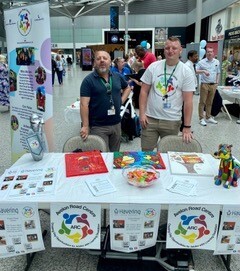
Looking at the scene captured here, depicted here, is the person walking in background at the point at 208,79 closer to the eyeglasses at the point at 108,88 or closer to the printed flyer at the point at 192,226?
the eyeglasses at the point at 108,88

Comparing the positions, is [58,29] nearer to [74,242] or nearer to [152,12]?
[152,12]

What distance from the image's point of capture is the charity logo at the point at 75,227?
1.55 meters

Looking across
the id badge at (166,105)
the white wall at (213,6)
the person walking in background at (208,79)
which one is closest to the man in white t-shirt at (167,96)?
the id badge at (166,105)

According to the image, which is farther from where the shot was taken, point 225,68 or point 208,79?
point 225,68

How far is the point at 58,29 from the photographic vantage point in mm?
29828

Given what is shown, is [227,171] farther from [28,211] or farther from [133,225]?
[28,211]

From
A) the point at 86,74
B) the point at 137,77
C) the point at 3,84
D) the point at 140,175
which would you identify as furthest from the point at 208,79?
the point at 86,74

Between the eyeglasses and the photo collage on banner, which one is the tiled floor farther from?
the eyeglasses

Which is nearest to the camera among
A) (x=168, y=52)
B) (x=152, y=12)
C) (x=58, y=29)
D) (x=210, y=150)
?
(x=168, y=52)

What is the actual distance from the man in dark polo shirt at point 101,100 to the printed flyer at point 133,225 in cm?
107

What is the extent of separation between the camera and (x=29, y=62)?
2.77 m

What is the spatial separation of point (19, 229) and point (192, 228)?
0.97 metres

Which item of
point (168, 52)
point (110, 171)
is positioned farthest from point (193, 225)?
point (168, 52)

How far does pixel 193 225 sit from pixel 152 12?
27.7m
